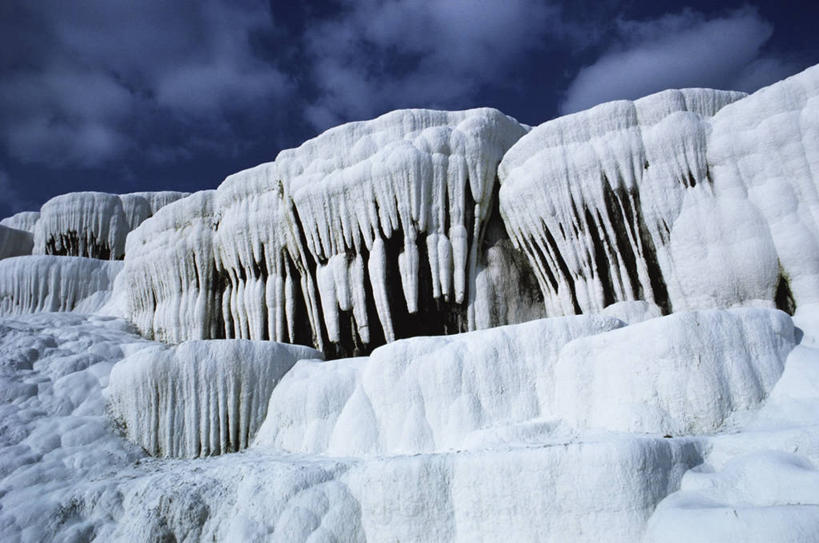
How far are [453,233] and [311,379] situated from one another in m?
4.15

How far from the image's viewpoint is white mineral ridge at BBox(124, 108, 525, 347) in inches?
496

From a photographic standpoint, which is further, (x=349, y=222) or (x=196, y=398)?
(x=349, y=222)

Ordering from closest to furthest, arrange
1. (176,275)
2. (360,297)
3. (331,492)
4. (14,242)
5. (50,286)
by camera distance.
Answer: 1. (331,492)
2. (360,297)
3. (176,275)
4. (50,286)
5. (14,242)

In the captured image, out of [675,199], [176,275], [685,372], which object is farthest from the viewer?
[176,275]

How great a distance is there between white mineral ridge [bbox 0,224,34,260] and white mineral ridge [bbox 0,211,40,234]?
1316mm

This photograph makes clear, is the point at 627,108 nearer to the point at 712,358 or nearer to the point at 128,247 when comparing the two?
the point at 712,358

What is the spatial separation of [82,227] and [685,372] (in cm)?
2329

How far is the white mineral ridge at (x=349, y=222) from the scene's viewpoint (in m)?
12.6

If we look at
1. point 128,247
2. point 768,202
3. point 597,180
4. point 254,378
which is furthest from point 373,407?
point 128,247

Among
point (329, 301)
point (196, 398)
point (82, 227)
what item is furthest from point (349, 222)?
→ point (82, 227)

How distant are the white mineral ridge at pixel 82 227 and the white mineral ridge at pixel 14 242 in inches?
89.8

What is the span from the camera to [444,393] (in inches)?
328

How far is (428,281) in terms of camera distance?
1268 cm

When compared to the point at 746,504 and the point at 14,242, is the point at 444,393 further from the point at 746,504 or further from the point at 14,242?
the point at 14,242
